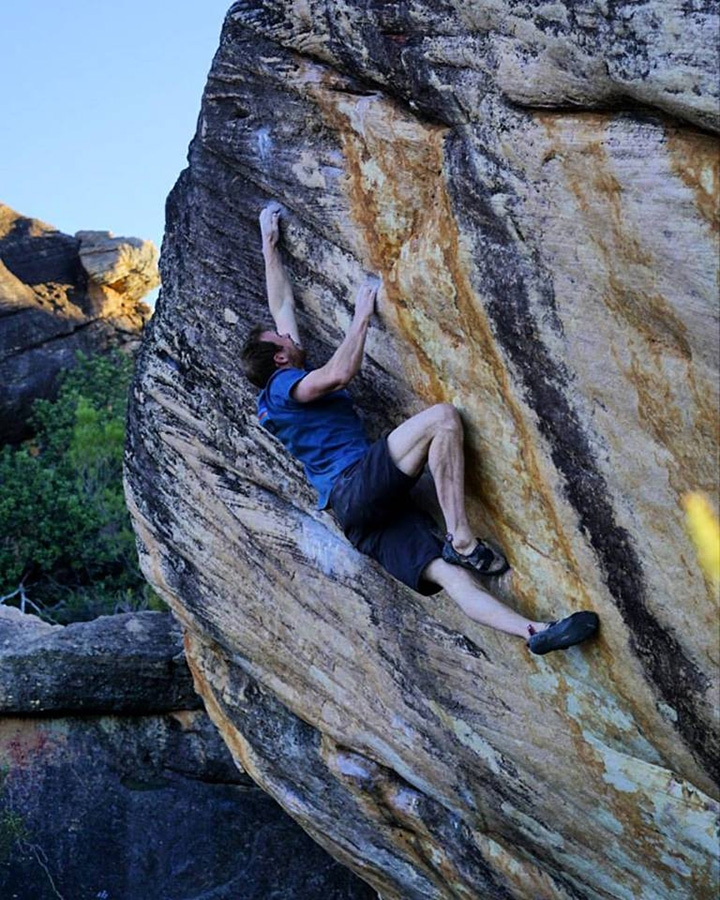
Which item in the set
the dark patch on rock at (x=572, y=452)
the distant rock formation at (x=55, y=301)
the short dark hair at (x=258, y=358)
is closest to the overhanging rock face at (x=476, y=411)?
the dark patch on rock at (x=572, y=452)

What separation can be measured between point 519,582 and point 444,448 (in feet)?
2.81

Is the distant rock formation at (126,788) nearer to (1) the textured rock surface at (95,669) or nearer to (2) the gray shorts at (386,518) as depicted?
(1) the textured rock surface at (95,669)

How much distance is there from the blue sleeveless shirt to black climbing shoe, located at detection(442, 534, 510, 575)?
744mm

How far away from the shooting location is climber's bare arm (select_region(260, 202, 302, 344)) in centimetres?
817

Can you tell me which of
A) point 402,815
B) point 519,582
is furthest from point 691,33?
point 402,815

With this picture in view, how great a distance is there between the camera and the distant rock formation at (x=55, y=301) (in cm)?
2222

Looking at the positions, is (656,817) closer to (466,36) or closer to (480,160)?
(480,160)

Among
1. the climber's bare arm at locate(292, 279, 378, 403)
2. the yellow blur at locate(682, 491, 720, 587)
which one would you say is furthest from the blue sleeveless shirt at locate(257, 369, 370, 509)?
the yellow blur at locate(682, 491, 720, 587)

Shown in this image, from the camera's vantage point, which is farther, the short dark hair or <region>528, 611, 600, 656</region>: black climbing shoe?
the short dark hair

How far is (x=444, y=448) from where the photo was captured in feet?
23.4

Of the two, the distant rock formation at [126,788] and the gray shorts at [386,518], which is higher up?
the gray shorts at [386,518]

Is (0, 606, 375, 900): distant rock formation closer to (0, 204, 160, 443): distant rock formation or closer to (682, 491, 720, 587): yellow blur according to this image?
(682, 491, 720, 587): yellow blur

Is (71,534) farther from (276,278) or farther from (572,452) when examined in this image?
(572,452)

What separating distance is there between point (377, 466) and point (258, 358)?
3.64 ft
